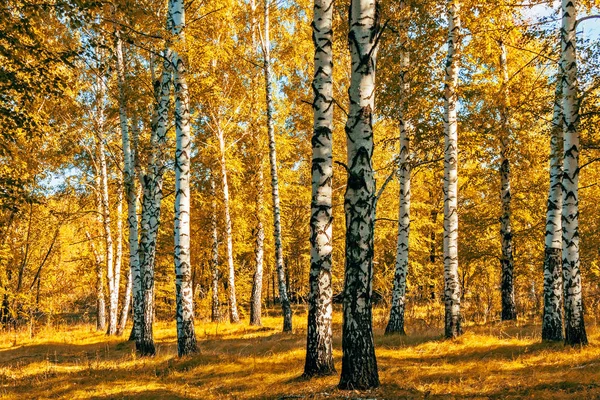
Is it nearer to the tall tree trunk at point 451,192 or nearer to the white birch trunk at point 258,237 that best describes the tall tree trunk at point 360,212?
the tall tree trunk at point 451,192

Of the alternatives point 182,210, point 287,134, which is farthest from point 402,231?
point 287,134

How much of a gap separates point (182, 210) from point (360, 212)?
480 centimetres

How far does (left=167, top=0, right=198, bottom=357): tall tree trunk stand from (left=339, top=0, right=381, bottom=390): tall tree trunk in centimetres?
450

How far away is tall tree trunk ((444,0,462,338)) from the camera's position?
31.2 feet

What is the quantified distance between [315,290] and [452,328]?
15.7 feet

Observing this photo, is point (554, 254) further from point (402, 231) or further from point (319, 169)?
point (319, 169)

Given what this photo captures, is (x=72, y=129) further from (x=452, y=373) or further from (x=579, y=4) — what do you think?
(x=579, y=4)

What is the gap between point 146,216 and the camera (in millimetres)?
11141

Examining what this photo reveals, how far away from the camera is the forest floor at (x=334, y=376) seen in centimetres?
575

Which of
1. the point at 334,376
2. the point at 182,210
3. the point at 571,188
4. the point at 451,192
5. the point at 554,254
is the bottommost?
the point at 334,376

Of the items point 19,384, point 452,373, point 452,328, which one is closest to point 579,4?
point 452,328

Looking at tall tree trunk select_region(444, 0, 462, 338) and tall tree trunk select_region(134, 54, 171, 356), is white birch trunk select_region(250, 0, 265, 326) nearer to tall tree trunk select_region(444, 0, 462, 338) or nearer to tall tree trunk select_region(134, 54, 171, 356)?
tall tree trunk select_region(134, 54, 171, 356)

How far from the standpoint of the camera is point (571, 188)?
8.17 meters

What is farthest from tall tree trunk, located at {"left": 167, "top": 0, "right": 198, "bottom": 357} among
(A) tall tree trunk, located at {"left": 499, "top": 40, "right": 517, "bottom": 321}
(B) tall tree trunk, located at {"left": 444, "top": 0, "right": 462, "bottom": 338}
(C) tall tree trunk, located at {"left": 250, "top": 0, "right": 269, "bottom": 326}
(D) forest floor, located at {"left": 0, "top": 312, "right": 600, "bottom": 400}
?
(A) tall tree trunk, located at {"left": 499, "top": 40, "right": 517, "bottom": 321}
